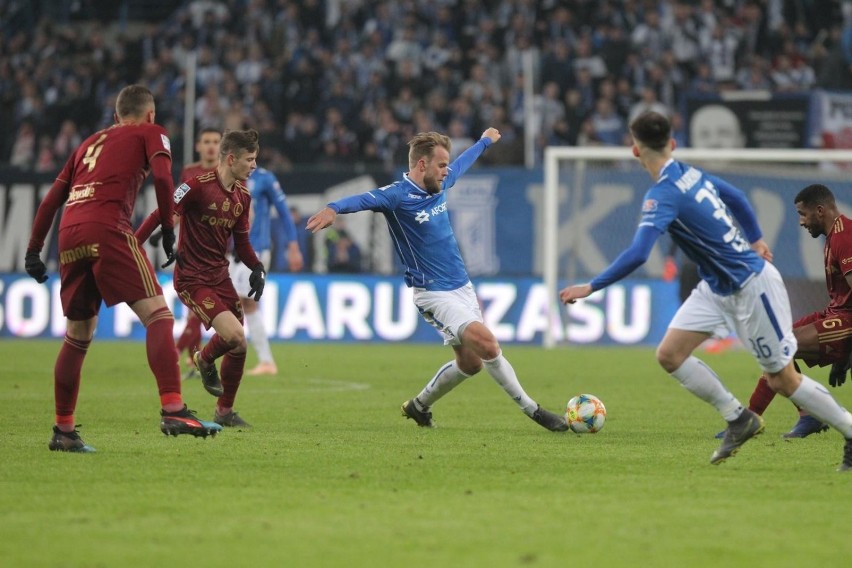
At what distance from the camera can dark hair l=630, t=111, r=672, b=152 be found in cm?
734

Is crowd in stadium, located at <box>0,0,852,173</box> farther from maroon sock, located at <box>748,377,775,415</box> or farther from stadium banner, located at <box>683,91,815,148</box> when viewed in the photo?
maroon sock, located at <box>748,377,775,415</box>

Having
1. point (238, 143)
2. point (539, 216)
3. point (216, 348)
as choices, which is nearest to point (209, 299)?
point (216, 348)

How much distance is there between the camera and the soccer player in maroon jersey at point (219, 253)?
31.2 ft

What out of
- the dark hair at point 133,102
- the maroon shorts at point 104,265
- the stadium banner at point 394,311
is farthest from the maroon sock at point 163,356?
the stadium banner at point 394,311

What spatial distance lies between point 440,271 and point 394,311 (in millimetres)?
11199

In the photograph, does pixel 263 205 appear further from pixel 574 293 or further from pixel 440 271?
pixel 574 293

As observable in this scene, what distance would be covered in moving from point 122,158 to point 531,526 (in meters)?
3.59

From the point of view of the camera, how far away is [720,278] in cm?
743

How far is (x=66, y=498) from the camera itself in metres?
6.46

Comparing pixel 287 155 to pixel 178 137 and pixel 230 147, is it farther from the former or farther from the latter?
pixel 230 147

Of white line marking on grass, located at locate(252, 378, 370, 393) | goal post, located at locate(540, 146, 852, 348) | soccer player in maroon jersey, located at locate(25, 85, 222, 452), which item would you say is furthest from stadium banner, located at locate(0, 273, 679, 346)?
soccer player in maroon jersey, located at locate(25, 85, 222, 452)

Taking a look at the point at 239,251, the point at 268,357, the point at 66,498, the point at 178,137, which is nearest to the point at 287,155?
the point at 178,137

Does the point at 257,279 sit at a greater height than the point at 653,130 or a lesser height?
lesser

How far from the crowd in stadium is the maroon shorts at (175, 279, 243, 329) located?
41.4 ft
